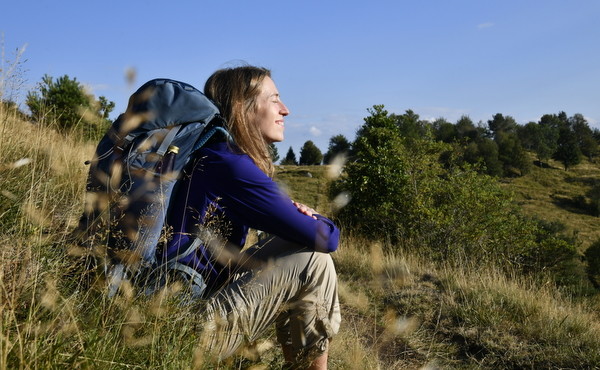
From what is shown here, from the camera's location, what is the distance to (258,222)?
2.13 m

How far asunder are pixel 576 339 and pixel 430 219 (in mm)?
10958

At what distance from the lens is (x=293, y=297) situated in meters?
2.22

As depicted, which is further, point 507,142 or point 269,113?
point 507,142

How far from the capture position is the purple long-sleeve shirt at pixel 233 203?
2080 millimetres

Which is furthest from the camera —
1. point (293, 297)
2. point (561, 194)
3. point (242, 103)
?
point (561, 194)

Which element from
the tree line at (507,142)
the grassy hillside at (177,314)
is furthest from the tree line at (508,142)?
Answer: the grassy hillside at (177,314)

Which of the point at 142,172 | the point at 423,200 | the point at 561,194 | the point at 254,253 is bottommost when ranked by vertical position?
the point at 561,194

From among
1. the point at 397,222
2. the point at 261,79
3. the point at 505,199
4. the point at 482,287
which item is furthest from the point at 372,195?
the point at 261,79

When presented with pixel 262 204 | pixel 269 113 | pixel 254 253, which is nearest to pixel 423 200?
pixel 269 113

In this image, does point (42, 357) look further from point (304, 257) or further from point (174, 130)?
point (304, 257)

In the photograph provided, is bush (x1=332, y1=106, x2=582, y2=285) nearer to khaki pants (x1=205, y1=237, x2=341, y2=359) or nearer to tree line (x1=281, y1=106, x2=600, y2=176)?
khaki pants (x1=205, y1=237, x2=341, y2=359)

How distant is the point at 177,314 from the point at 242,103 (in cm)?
99

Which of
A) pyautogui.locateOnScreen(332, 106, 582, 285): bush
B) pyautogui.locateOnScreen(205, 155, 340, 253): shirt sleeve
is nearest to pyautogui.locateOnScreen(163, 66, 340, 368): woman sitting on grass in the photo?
pyautogui.locateOnScreen(205, 155, 340, 253): shirt sleeve

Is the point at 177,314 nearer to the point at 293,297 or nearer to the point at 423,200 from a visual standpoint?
the point at 293,297
